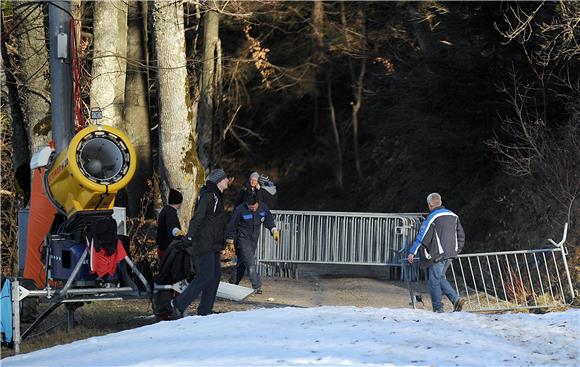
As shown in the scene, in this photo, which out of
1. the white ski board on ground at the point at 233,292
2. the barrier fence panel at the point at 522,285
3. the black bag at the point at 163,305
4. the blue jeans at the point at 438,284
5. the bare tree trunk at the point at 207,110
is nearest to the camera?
the black bag at the point at 163,305

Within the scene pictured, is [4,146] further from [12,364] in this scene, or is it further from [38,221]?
[12,364]

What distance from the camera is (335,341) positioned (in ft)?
34.8

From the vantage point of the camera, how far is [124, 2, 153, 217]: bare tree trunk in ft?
82.3

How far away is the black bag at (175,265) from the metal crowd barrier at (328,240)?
741 centimetres

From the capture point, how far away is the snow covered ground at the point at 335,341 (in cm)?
995

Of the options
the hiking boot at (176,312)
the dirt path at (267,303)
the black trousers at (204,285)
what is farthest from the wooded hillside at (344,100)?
the black trousers at (204,285)

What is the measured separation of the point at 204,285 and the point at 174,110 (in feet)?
18.9

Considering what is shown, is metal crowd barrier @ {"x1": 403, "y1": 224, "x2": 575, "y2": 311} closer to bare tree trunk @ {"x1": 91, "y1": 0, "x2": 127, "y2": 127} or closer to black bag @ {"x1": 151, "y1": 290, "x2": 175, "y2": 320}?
black bag @ {"x1": 151, "y1": 290, "x2": 175, "y2": 320}

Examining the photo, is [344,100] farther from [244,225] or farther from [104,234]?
[104,234]

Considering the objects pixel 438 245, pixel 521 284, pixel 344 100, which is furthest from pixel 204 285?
pixel 344 100

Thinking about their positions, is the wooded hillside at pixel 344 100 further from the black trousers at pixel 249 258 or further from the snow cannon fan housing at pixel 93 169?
the snow cannon fan housing at pixel 93 169

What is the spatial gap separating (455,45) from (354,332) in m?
13.8

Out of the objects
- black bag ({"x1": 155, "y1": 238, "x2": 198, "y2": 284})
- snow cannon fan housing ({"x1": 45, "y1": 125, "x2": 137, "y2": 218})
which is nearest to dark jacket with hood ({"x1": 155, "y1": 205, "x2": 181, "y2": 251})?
black bag ({"x1": 155, "y1": 238, "x2": 198, "y2": 284})

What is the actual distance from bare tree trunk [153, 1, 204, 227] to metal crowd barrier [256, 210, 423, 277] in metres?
2.88
